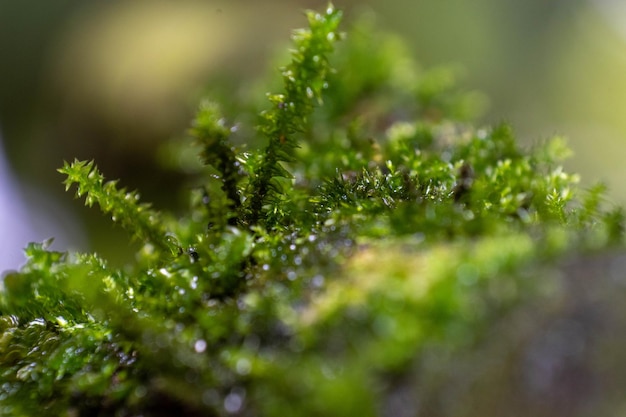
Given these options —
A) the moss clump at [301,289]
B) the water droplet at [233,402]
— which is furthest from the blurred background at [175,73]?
the water droplet at [233,402]

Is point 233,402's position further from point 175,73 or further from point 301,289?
point 175,73

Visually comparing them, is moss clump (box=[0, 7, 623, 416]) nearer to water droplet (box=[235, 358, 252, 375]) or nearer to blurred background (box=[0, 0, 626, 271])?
water droplet (box=[235, 358, 252, 375])

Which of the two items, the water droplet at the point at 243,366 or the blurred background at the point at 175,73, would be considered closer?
the water droplet at the point at 243,366

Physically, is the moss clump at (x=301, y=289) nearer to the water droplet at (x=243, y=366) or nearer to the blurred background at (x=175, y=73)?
the water droplet at (x=243, y=366)

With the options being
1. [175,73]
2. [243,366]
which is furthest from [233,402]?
[175,73]

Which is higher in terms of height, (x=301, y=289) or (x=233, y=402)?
(x=301, y=289)
